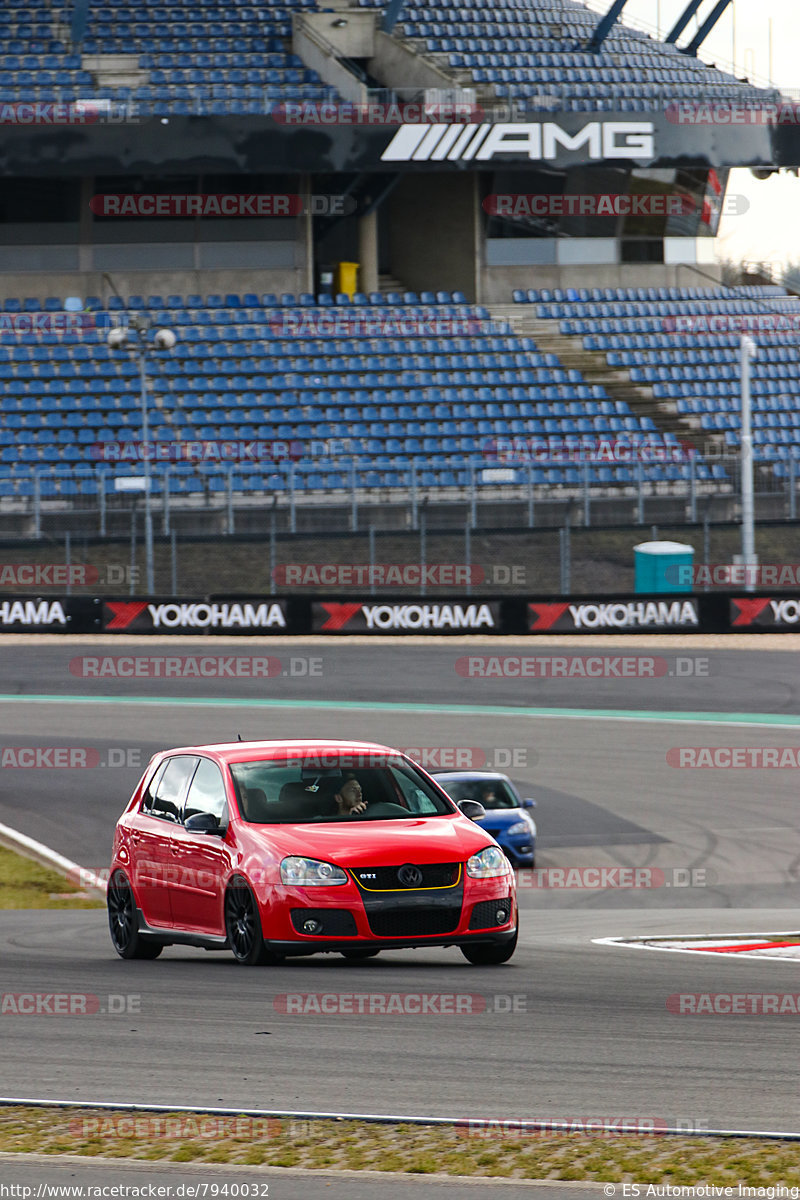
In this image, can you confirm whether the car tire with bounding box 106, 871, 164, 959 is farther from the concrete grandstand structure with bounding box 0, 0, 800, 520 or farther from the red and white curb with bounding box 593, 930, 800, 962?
the concrete grandstand structure with bounding box 0, 0, 800, 520

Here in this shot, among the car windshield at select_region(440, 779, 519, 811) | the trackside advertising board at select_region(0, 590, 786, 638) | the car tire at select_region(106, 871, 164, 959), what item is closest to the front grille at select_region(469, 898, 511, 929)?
the car tire at select_region(106, 871, 164, 959)

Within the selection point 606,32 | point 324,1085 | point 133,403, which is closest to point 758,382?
point 606,32

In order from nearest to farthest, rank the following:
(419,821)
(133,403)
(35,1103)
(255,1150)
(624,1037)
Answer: (255,1150) < (35,1103) < (624,1037) < (419,821) < (133,403)

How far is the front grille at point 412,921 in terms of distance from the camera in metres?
8.30

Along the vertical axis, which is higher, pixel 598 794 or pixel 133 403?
pixel 133 403

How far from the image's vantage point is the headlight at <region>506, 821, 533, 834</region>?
1647cm

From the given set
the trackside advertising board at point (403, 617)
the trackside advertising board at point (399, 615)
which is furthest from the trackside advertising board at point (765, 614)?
the trackside advertising board at point (403, 617)

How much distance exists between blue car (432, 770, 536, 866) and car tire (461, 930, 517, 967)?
6.94m

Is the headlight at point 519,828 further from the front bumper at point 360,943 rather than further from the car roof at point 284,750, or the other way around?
the front bumper at point 360,943

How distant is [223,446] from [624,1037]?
26966mm

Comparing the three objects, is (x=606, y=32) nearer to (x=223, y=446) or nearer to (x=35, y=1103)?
(x=223, y=446)

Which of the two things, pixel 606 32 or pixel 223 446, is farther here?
pixel 606 32

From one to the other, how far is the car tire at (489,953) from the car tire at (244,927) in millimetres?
1093

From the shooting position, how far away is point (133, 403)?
3438 cm
